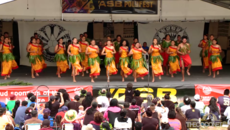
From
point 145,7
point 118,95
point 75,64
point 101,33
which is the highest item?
point 145,7

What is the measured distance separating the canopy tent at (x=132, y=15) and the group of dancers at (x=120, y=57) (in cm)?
78

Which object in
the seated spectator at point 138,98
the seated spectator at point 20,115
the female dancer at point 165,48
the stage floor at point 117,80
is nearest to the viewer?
the seated spectator at point 20,115

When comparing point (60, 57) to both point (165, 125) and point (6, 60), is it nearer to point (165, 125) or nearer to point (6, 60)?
point (6, 60)

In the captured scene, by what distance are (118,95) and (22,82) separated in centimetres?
266

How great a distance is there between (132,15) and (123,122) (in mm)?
6367

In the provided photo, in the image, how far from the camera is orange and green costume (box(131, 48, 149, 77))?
10.1 metres

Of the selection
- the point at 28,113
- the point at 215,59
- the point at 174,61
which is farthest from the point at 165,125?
A: the point at 215,59

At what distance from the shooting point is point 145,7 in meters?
11.4

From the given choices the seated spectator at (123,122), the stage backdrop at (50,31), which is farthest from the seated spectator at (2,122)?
the stage backdrop at (50,31)

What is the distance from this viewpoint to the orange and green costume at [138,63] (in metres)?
10.1

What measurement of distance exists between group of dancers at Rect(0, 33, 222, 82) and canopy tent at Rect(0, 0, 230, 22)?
784 millimetres

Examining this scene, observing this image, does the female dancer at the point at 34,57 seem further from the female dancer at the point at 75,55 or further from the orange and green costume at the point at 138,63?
the orange and green costume at the point at 138,63

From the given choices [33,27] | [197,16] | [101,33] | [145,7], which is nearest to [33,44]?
[33,27]

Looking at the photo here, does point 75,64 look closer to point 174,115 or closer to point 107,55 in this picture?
point 107,55
